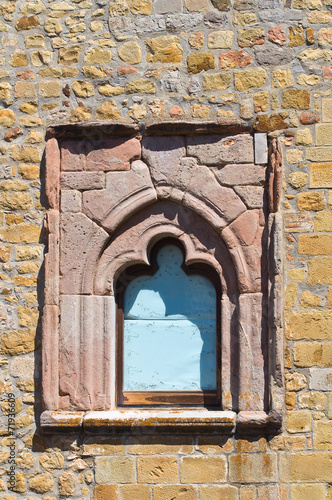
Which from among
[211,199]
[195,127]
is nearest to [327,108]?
[195,127]

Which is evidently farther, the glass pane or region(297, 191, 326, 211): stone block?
the glass pane

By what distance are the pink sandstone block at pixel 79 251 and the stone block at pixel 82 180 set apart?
0.22 metres

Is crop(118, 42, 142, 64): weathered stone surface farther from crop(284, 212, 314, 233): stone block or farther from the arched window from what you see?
crop(284, 212, 314, 233): stone block

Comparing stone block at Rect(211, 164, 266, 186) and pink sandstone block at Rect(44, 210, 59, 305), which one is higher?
stone block at Rect(211, 164, 266, 186)

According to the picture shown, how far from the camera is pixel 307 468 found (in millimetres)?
4465

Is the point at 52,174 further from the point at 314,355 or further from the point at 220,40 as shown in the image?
the point at 314,355

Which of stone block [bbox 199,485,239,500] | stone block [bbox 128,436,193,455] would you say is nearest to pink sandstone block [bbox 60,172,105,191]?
stone block [bbox 128,436,193,455]

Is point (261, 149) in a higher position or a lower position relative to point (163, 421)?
higher

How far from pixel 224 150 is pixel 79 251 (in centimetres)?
130

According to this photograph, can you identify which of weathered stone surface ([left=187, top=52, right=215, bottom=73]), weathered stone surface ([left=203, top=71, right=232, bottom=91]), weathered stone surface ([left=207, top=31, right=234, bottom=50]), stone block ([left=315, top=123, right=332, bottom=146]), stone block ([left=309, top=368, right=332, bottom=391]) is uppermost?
weathered stone surface ([left=207, top=31, right=234, bottom=50])

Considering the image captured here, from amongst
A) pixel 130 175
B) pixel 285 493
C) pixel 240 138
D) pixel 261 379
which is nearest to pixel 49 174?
pixel 130 175

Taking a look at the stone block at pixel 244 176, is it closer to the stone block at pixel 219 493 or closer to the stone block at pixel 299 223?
the stone block at pixel 299 223

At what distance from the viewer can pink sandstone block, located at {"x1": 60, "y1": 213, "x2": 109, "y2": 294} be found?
4.67 m

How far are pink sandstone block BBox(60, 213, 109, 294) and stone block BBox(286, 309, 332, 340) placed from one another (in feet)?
4.81
